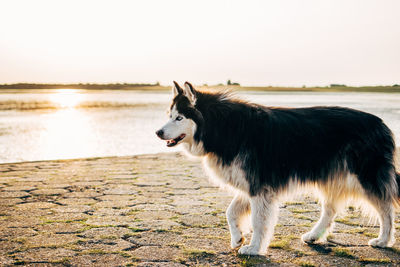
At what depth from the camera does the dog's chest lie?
161 inches

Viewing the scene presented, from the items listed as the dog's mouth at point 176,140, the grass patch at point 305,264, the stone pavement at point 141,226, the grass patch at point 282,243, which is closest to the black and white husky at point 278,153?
the dog's mouth at point 176,140

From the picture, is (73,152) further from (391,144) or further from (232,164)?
(391,144)

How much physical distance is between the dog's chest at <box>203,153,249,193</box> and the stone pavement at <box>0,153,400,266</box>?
1.99ft

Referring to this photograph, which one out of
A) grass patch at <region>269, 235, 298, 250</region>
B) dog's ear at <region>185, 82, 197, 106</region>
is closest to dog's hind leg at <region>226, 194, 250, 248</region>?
grass patch at <region>269, 235, 298, 250</region>

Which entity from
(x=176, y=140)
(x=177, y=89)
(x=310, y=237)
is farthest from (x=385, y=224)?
(x=177, y=89)

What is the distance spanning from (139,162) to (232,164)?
17.7ft

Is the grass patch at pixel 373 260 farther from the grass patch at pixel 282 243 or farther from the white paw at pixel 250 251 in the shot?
the white paw at pixel 250 251

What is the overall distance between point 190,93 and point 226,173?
2.86ft

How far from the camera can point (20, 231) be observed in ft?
14.9

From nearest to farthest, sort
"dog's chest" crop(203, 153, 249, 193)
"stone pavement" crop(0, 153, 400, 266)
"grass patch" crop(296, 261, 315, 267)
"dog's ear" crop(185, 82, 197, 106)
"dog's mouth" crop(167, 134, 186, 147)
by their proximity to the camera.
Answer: "grass patch" crop(296, 261, 315, 267)
"stone pavement" crop(0, 153, 400, 266)
"dog's chest" crop(203, 153, 249, 193)
"dog's ear" crop(185, 82, 197, 106)
"dog's mouth" crop(167, 134, 186, 147)

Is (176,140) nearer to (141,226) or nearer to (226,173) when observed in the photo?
(226,173)

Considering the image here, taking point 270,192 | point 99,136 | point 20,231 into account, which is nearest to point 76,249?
point 20,231

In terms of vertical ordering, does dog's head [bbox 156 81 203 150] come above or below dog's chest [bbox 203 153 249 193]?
above

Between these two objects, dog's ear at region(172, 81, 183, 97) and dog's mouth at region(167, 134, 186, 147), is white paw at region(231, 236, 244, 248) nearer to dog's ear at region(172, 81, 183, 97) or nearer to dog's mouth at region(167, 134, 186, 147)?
dog's mouth at region(167, 134, 186, 147)
